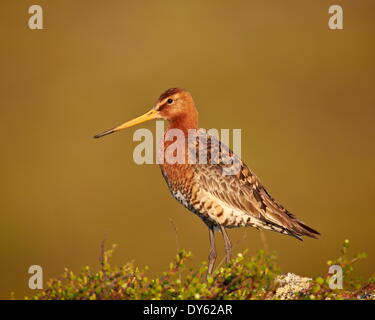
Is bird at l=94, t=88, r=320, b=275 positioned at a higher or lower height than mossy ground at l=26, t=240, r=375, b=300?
higher

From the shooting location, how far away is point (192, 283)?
791cm

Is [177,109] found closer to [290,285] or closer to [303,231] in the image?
[303,231]

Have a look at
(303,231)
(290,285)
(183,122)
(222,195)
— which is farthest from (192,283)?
(183,122)

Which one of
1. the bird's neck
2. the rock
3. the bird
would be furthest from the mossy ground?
the bird's neck

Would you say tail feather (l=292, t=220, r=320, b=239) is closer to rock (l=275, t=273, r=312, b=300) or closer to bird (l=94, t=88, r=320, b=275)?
bird (l=94, t=88, r=320, b=275)

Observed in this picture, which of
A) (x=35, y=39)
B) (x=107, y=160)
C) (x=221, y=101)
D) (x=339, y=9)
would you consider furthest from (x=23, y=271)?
(x=339, y=9)

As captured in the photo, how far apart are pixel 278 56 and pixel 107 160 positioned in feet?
54.5

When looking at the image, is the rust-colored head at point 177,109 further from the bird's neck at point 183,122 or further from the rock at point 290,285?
the rock at point 290,285

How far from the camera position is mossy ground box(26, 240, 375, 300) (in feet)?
26.0

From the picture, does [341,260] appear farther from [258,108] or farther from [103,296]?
[258,108]

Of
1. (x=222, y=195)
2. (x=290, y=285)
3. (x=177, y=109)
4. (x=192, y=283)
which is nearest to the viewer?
(x=192, y=283)

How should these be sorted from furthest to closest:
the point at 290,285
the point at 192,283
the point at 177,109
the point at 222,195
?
the point at 177,109 < the point at 222,195 < the point at 290,285 < the point at 192,283

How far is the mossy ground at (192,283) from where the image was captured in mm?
7918

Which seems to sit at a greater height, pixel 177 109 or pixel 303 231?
pixel 177 109
